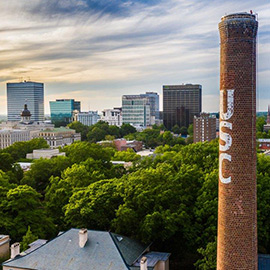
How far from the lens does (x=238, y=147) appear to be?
68.3ft

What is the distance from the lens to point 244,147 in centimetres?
2084

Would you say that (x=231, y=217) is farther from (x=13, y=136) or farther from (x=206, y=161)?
(x=13, y=136)

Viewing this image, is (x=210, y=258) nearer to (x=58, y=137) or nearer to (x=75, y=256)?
(x=75, y=256)

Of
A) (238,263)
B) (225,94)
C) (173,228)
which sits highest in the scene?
(225,94)

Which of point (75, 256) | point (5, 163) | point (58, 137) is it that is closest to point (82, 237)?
point (75, 256)

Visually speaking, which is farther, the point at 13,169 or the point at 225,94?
the point at 13,169

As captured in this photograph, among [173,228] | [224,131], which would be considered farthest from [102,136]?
[224,131]

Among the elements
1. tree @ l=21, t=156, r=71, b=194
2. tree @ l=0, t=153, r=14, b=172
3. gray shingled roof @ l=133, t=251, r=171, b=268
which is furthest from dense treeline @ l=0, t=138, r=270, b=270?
tree @ l=0, t=153, r=14, b=172

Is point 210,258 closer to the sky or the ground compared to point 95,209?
closer to the ground

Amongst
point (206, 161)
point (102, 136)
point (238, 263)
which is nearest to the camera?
point (238, 263)

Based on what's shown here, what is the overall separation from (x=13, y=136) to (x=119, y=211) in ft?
400

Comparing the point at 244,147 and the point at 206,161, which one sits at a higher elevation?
the point at 244,147

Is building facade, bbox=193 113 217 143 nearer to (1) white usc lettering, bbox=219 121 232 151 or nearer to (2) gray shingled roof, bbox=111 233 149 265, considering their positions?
(2) gray shingled roof, bbox=111 233 149 265

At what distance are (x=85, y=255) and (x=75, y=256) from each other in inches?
30.0
